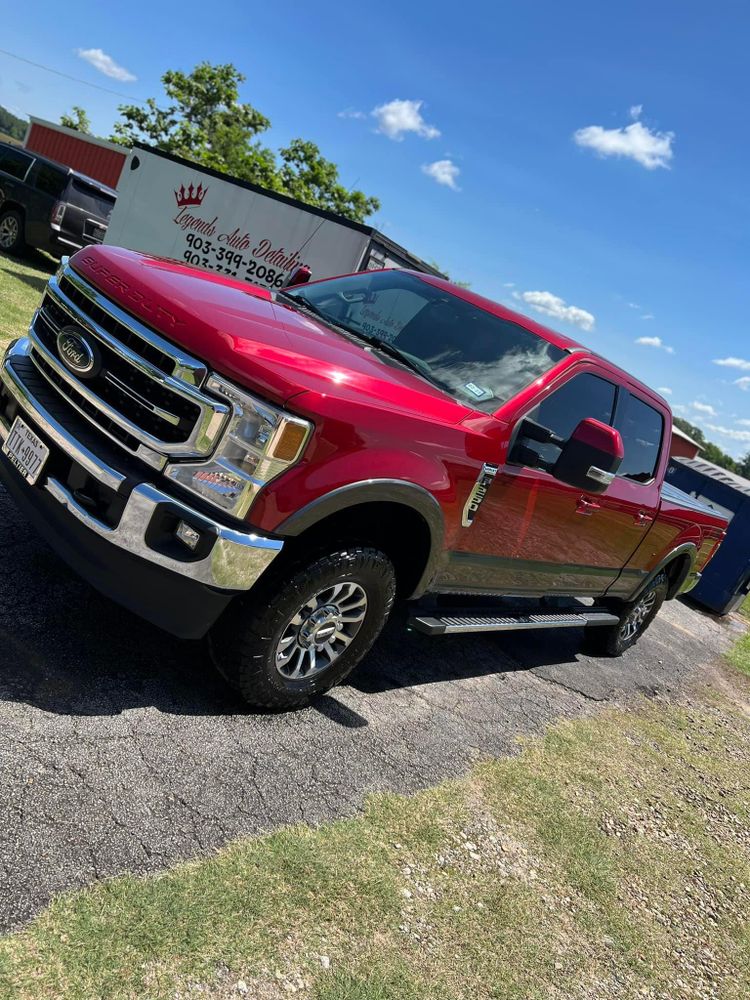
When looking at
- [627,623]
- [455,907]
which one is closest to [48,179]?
[627,623]

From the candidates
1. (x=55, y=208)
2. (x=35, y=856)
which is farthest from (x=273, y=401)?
(x=55, y=208)

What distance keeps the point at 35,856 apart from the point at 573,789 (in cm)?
271

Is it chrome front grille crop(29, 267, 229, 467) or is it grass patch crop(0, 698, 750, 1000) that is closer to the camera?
grass patch crop(0, 698, 750, 1000)

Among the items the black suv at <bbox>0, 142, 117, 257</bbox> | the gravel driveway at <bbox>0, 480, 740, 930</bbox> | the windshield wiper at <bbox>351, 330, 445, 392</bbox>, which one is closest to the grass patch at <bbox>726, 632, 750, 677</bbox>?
the gravel driveway at <bbox>0, 480, 740, 930</bbox>

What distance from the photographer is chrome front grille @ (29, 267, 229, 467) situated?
2.65 m

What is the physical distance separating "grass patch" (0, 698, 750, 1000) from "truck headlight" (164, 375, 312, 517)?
3.84 ft

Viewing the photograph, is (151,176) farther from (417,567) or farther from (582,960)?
(582,960)

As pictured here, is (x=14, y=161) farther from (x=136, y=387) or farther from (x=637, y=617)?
(x=136, y=387)

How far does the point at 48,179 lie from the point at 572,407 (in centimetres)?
1338

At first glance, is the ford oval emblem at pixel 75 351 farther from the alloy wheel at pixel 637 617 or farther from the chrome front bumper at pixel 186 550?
the alloy wheel at pixel 637 617

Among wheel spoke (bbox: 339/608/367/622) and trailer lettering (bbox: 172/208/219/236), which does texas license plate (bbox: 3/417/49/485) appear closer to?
wheel spoke (bbox: 339/608/367/622)

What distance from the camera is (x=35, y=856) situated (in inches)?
83.4

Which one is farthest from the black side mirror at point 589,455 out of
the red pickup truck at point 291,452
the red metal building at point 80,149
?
the red metal building at point 80,149

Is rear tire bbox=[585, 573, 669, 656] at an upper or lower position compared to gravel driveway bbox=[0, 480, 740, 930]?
upper
